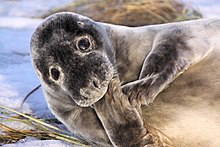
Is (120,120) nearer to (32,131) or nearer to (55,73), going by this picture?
(55,73)

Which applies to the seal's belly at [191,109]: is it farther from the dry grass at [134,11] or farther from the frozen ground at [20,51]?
the dry grass at [134,11]

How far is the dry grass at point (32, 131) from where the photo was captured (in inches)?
112

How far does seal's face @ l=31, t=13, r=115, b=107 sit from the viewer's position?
235cm

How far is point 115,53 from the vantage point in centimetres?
268

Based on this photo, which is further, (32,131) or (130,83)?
(32,131)

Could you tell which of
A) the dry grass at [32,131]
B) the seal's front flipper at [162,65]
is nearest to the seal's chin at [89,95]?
the seal's front flipper at [162,65]

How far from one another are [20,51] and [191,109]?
2.49 m

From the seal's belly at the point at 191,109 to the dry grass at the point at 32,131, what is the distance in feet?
1.73

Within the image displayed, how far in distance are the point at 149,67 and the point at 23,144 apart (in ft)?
2.45

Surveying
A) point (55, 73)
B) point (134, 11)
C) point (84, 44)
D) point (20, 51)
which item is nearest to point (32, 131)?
point (55, 73)

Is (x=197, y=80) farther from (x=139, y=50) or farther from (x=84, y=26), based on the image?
(x=84, y=26)

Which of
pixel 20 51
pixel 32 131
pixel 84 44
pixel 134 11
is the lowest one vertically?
pixel 134 11

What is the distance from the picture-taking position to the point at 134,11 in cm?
604

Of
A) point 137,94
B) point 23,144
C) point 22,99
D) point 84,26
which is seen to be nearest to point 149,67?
point 137,94
